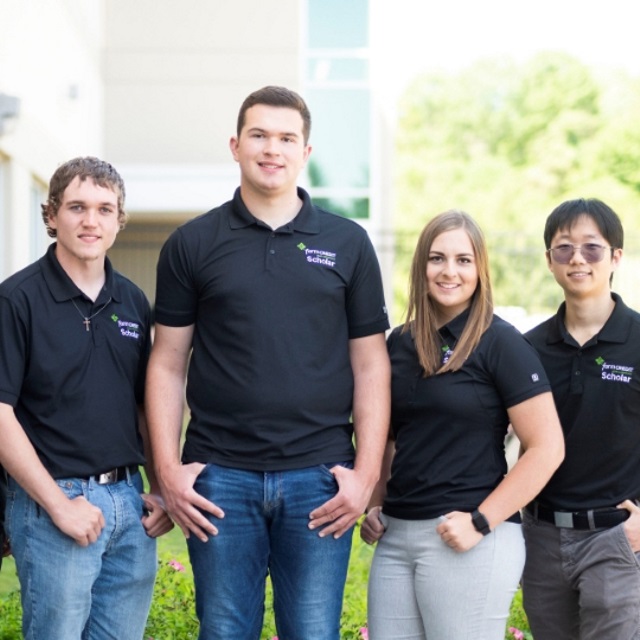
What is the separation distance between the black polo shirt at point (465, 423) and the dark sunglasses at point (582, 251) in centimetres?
47

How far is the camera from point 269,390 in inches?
159

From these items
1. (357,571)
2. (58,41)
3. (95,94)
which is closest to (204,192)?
(95,94)

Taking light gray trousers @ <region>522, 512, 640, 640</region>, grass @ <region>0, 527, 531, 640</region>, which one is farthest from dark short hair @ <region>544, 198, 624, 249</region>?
grass @ <region>0, 527, 531, 640</region>

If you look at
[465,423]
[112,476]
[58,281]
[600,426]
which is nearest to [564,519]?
[600,426]

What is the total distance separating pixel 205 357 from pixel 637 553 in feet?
5.73

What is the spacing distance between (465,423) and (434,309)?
0.48 metres

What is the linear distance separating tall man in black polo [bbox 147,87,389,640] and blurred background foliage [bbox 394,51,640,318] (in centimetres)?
3484

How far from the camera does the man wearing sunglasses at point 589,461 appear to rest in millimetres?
4270

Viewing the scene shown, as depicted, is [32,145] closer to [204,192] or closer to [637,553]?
[204,192]

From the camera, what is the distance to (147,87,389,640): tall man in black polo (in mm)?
4062

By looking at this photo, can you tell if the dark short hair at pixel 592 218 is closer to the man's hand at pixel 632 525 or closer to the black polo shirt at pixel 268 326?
the black polo shirt at pixel 268 326

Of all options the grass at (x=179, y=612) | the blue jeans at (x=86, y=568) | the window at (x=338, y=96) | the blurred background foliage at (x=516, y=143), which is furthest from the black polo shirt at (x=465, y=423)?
the blurred background foliage at (x=516, y=143)

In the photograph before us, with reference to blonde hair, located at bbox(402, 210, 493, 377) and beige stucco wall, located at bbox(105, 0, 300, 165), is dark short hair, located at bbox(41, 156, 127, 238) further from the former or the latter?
beige stucco wall, located at bbox(105, 0, 300, 165)

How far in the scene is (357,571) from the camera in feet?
A: 25.3
